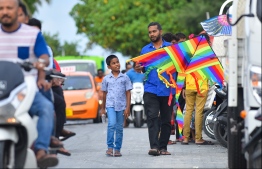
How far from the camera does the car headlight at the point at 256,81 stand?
10.2 metres

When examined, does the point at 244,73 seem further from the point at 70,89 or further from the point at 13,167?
the point at 70,89

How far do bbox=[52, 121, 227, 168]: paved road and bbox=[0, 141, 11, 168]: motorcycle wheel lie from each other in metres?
3.65

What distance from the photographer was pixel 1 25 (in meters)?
11.2

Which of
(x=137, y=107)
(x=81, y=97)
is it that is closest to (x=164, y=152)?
(x=137, y=107)

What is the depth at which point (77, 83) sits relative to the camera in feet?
104

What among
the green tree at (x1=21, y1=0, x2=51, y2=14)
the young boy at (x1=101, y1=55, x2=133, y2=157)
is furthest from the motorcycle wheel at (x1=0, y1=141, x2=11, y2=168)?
the green tree at (x1=21, y1=0, x2=51, y2=14)

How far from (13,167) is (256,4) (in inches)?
116

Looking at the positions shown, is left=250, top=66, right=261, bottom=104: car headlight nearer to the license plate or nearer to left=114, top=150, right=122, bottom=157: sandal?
left=114, top=150, right=122, bottom=157: sandal

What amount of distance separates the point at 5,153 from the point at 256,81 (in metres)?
2.56

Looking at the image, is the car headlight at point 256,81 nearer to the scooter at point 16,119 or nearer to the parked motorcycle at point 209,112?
the scooter at point 16,119

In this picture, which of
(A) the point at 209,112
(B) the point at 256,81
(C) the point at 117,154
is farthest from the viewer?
(A) the point at 209,112

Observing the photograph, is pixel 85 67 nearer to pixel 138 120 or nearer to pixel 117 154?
pixel 138 120

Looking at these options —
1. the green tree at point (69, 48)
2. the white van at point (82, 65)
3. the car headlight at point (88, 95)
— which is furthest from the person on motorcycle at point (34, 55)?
the green tree at point (69, 48)

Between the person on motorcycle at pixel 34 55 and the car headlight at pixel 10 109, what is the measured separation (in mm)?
515
